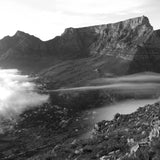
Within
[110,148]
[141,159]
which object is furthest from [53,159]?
[141,159]

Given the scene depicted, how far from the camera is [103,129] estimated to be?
452ft

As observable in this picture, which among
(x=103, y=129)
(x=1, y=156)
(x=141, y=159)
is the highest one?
(x=141, y=159)

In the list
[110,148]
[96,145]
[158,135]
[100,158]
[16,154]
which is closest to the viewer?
[158,135]

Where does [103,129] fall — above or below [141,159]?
below

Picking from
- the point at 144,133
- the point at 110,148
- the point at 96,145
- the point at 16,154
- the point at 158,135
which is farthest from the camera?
the point at 16,154

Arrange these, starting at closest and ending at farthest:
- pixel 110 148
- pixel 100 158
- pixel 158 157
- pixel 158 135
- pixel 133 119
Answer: pixel 158 157, pixel 158 135, pixel 100 158, pixel 110 148, pixel 133 119

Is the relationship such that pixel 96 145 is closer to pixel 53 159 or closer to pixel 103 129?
pixel 53 159

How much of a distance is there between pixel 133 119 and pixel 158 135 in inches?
2461

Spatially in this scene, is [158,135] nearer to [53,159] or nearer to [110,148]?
[110,148]

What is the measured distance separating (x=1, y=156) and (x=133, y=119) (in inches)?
3731

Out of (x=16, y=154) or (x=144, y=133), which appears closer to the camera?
(x=144, y=133)

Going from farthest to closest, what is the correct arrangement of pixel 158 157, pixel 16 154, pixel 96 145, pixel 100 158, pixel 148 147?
pixel 16 154, pixel 96 145, pixel 100 158, pixel 148 147, pixel 158 157

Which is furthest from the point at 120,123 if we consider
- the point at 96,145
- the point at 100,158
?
the point at 100,158

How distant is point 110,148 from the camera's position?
3378 inches
